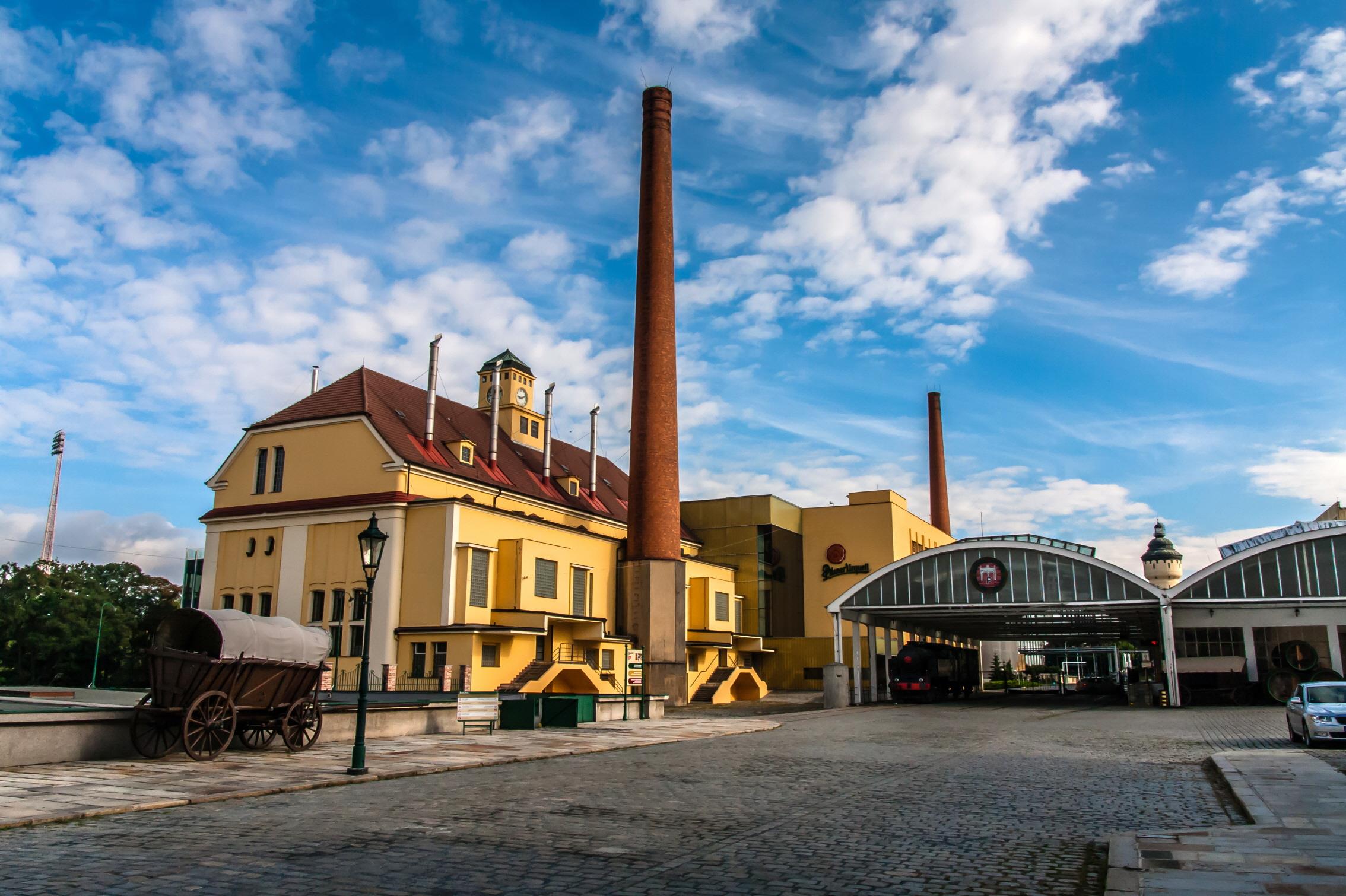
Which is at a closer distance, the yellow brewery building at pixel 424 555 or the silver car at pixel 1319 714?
the silver car at pixel 1319 714

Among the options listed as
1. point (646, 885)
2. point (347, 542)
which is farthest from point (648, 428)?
point (646, 885)

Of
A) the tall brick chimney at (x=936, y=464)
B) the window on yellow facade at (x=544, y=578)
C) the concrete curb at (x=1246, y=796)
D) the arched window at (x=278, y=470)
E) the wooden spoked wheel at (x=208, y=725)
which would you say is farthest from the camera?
the tall brick chimney at (x=936, y=464)

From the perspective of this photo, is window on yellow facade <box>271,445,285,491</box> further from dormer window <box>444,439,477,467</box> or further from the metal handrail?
the metal handrail

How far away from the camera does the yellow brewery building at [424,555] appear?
38.6m

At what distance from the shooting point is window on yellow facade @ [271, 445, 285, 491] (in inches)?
1750

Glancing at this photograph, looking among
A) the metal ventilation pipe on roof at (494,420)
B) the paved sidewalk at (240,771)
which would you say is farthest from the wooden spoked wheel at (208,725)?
the metal ventilation pipe on roof at (494,420)

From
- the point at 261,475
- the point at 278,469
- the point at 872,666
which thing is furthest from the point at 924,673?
the point at 261,475

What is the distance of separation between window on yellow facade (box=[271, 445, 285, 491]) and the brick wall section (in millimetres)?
15634

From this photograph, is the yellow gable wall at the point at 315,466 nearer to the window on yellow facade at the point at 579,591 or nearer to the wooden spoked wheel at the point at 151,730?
the window on yellow facade at the point at 579,591

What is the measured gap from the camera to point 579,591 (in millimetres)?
43625

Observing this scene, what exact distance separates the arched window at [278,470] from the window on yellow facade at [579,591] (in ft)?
45.1

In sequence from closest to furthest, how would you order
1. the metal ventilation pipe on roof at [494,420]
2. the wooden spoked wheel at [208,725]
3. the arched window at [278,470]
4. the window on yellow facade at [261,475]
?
the wooden spoked wheel at [208,725], the arched window at [278,470], the window on yellow facade at [261,475], the metal ventilation pipe on roof at [494,420]

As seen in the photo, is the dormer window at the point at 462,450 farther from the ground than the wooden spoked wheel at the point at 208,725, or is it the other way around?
the dormer window at the point at 462,450

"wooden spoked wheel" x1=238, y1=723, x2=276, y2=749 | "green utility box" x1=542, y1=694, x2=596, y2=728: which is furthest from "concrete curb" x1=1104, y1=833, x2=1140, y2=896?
"green utility box" x1=542, y1=694, x2=596, y2=728
